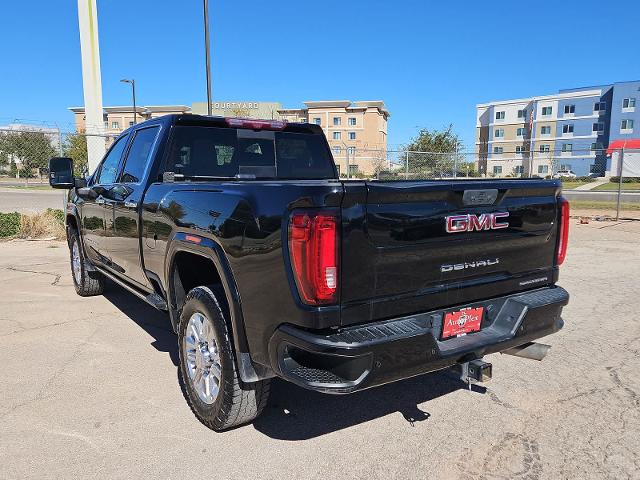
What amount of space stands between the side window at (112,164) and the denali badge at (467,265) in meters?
3.61

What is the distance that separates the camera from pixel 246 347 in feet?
9.04

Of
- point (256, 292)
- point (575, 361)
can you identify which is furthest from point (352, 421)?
point (575, 361)

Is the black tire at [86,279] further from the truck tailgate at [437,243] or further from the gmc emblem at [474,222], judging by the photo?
the gmc emblem at [474,222]

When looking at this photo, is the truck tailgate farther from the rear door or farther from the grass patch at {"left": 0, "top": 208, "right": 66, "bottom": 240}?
the grass patch at {"left": 0, "top": 208, "right": 66, "bottom": 240}

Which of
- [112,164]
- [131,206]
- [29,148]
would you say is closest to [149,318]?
[112,164]

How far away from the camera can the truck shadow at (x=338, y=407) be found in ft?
10.6

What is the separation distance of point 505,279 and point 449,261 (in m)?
0.56

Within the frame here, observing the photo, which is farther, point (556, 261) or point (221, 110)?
point (221, 110)

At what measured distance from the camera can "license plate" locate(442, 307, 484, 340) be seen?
2785 millimetres

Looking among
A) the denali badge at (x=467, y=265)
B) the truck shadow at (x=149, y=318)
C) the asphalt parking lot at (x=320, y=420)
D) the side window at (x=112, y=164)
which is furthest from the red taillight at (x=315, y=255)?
the side window at (x=112, y=164)

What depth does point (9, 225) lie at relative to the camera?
37.3 ft

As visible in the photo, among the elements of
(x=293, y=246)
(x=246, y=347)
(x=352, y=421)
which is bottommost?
(x=352, y=421)

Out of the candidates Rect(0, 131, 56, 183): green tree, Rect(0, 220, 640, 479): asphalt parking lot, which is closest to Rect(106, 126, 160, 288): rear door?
Rect(0, 220, 640, 479): asphalt parking lot

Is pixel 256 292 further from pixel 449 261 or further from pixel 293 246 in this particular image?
pixel 449 261
